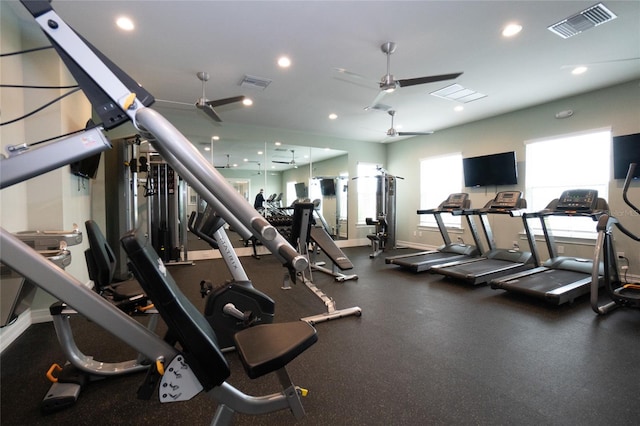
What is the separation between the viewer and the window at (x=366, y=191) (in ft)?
26.9

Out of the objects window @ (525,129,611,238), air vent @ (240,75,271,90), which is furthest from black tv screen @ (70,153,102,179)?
window @ (525,129,611,238)

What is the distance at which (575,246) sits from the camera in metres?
4.97

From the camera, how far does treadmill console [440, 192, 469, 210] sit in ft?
18.1

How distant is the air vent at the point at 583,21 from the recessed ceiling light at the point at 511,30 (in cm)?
32

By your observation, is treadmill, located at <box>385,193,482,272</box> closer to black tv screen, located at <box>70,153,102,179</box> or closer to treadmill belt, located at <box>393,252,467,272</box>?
treadmill belt, located at <box>393,252,467,272</box>

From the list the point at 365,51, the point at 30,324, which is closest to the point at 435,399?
the point at 365,51

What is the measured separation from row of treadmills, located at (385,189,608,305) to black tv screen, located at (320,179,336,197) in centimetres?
313

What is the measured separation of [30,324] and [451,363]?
13.0 ft

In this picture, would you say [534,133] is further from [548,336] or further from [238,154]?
[238,154]

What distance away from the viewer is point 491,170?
5.91 m

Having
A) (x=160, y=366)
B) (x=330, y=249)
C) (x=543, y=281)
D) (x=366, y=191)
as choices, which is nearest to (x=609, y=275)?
(x=543, y=281)

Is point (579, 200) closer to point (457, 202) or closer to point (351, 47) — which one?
point (457, 202)

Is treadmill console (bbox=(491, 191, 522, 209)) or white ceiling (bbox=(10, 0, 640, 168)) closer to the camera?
white ceiling (bbox=(10, 0, 640, 168))

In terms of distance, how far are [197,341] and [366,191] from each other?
7.69m
